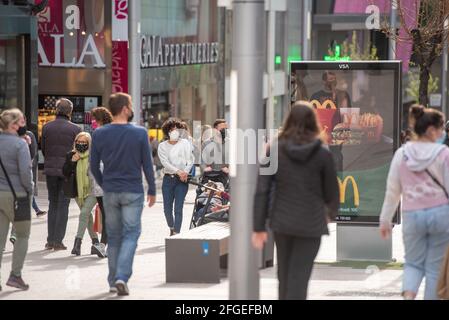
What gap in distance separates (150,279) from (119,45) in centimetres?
1457

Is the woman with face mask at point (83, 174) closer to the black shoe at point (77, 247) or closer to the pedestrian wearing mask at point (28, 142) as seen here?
the black shoe at point (77, 247)

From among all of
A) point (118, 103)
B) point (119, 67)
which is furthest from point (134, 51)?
point (118, 103)

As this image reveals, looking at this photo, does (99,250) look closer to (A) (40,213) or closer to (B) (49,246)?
(B) (49,246)

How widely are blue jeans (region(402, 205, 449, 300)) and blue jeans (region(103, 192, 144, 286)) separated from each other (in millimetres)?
2488

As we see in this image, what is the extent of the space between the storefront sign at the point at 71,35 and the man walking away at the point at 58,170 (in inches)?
532

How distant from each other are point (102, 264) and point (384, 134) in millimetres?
3572

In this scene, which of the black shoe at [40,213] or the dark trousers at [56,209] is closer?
the dark trousers at [56,209]

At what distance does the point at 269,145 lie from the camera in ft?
28.2

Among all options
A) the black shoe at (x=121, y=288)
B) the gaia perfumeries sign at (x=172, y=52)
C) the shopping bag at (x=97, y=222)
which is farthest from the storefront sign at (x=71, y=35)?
the black shoe at (x=121, y=288)

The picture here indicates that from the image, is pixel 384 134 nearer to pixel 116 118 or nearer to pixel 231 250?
pixel 116 118

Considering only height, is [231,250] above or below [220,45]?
below

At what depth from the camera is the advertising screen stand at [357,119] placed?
13.4 meters

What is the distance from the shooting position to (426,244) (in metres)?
9.06
